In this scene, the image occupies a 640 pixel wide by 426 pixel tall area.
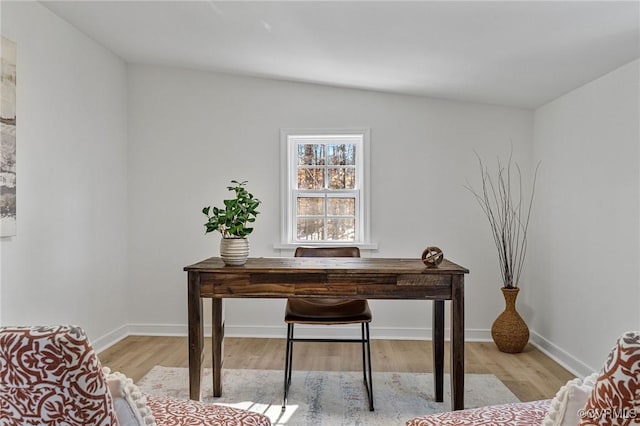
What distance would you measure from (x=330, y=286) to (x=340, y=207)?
194cm

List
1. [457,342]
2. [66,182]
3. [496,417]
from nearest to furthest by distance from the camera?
[496,417]
[457,342]
[66,182]

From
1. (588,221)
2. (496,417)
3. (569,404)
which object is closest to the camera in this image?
(569,404)

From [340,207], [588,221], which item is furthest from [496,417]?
[340,207]

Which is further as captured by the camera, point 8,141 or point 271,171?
point 271,171

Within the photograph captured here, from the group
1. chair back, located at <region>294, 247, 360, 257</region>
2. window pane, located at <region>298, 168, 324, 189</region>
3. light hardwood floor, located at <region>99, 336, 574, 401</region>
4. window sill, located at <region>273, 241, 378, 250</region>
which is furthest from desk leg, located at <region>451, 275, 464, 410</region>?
window pane, located at <region>298, 168, 324, 189</region>

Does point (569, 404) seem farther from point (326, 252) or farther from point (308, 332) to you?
point (308, 332)

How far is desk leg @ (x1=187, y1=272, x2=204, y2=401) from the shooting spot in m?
Result: 2.47

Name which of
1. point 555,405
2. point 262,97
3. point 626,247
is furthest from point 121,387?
point 262,97

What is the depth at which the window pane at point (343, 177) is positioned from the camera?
4.32 meters

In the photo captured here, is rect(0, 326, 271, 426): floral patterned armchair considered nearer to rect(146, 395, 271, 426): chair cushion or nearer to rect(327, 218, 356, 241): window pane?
rect(146, 395, 271, 426): chair cushion

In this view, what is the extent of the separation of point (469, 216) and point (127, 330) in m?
3.36

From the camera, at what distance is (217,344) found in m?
2.81

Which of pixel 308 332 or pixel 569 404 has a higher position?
pixel 569 404

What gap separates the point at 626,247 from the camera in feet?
8.80
